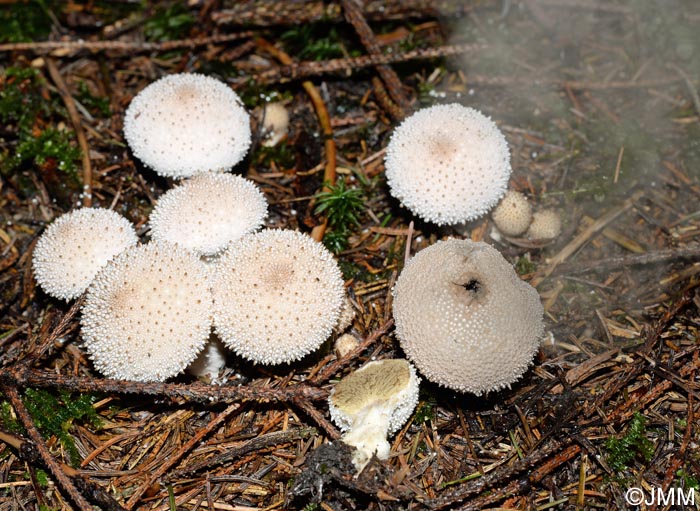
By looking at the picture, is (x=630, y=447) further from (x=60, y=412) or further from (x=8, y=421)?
(x=8, y=421)

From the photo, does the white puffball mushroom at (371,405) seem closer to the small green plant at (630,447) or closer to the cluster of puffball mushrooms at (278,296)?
the cluster of puffball mushrooms at (278,296)

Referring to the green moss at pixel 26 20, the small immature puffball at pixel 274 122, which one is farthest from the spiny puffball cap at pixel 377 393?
the green moss at pixel 26 20

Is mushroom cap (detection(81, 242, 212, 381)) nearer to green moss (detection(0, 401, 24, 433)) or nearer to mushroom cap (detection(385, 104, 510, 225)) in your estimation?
green moss (detection(0, 401, 24, 433))

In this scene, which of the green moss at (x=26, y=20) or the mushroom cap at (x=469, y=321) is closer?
the mushroom cap at (x=469, y=321)

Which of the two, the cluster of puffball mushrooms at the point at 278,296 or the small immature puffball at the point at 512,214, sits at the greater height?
the cluster of puffball mushrooms at the point at 278,296

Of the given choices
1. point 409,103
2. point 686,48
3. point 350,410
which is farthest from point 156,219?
point 686,48

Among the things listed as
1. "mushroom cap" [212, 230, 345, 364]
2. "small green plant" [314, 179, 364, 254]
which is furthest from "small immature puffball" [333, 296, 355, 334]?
"small green plant" [314, 179, 364, 254]

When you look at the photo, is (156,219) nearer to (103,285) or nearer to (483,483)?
(103,285)

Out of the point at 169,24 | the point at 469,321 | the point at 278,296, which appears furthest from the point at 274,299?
the point at 169,24
